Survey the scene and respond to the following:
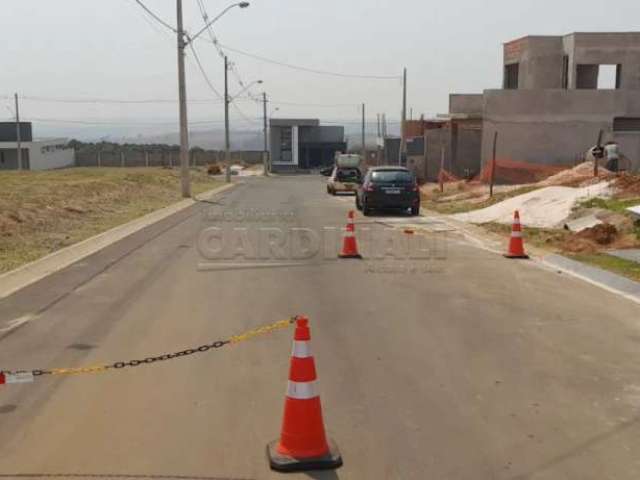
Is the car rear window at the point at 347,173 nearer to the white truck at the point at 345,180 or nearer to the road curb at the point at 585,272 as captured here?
the white truck at the point at 345,180

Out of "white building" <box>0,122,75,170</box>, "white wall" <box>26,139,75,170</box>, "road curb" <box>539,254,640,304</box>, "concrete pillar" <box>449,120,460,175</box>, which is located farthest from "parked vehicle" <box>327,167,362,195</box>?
"white wall" <box>26,139,75,170</box>

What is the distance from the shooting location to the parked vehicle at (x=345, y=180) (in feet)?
126

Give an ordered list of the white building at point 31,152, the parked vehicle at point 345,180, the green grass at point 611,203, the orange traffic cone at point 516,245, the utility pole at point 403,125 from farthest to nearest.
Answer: the white building at point 31,152 < the utility pole at point 403,125 < the parked vehicle at point 345,180 < the green grass at point 611,203 < the orange traffic cone at point 516,245

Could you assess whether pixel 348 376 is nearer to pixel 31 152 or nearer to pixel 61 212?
pixel 61 212

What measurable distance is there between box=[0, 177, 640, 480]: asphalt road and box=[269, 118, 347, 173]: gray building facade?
83.5m

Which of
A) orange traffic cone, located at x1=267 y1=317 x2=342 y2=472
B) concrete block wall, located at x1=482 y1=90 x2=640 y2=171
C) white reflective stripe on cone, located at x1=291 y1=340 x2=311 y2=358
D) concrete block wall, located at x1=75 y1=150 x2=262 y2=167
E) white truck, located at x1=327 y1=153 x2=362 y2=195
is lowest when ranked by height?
concrete block wall, located at x1=75 y1=150 x2=262 y2=167

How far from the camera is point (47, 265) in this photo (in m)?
13.0

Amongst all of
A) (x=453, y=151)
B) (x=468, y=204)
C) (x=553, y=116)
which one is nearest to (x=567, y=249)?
(x=468, y=204)

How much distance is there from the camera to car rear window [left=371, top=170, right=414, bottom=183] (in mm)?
23859

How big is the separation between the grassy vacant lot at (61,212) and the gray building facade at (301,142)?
57860 mm

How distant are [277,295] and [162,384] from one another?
4.04 metres

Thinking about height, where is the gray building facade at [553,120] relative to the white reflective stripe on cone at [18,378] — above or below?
above

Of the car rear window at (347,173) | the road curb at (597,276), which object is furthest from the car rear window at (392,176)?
the car rear window at (347,173)

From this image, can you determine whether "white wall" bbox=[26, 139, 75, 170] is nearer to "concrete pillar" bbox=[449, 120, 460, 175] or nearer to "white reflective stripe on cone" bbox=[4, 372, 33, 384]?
"concrete pillar" bbox=[449, 120, 460, 175]
